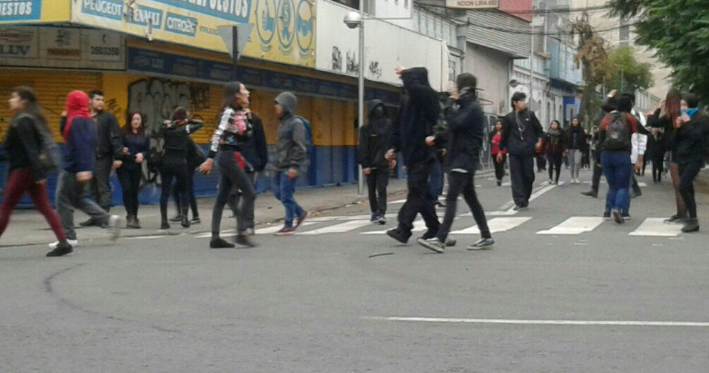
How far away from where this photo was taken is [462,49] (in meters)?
54.4

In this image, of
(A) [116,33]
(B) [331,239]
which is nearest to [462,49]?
(A) [116,33]

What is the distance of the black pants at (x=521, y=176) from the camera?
2033cm

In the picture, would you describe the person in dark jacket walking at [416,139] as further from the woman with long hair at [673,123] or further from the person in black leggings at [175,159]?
the person in black leggings at [175,159]

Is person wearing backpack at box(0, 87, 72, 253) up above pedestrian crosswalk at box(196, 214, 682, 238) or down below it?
above

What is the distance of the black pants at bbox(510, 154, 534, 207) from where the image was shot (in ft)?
66.7

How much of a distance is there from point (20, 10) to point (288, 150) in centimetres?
524

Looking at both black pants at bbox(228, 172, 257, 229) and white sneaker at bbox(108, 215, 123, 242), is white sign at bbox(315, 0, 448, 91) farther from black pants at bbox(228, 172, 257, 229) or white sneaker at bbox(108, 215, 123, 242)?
white sneaker at bbox(108, 215, 123, 242)

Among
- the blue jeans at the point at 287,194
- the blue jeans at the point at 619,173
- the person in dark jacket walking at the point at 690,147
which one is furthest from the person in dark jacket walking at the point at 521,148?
the blue jeans at the point at 287,194

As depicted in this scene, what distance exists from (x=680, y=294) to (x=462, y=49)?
45.1m

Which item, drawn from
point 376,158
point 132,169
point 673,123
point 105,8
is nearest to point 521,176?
point 376,158

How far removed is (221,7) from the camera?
2417 cm

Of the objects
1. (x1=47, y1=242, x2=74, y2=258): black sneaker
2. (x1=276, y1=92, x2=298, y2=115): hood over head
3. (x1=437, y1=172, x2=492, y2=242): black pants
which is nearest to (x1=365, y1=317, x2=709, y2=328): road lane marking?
(x1=437, y1=172, x2=492, y2=242): black pants

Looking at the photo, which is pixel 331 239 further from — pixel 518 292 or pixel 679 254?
pixel 518 292

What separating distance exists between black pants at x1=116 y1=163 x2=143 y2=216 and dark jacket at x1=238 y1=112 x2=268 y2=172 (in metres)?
3.01
